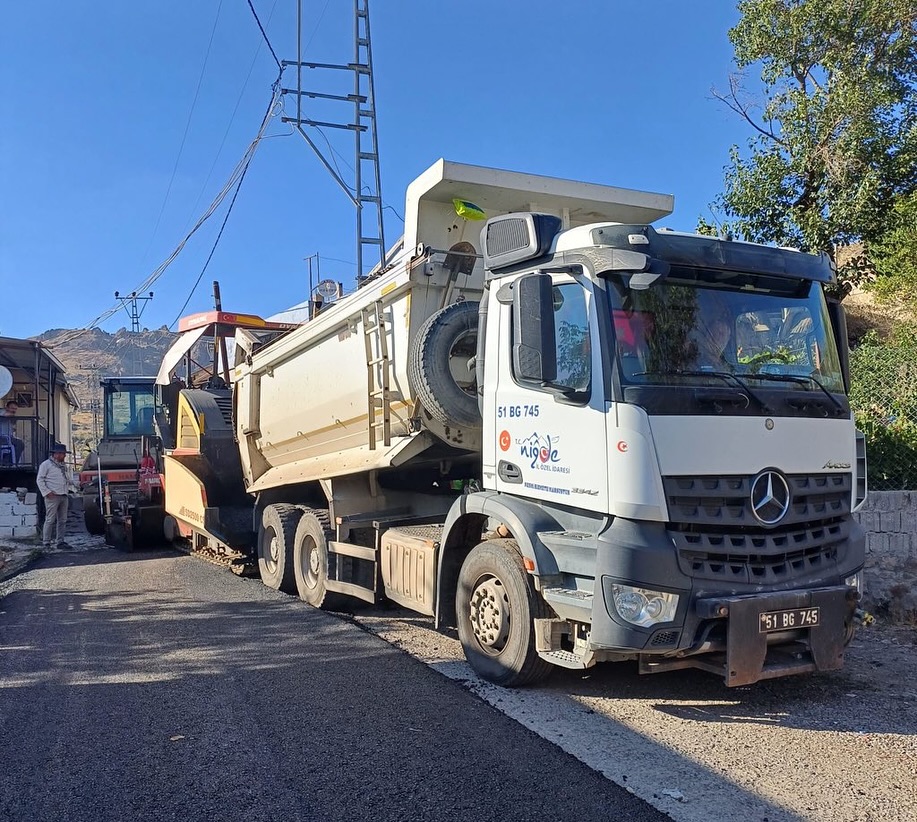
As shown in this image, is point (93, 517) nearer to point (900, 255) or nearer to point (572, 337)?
point (572, 337)

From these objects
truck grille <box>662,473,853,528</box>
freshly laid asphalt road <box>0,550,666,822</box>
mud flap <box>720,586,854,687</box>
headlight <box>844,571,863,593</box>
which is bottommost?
freshly laid asphalt road <box>0,550,666,822</box>

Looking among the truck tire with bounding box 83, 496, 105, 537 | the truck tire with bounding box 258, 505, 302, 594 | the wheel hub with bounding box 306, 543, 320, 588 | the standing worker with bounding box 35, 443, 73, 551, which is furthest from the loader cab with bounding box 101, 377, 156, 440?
the wheel hub with bounding box 306, 543, 320, 588

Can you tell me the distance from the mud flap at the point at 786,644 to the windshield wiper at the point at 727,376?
41.5 inches

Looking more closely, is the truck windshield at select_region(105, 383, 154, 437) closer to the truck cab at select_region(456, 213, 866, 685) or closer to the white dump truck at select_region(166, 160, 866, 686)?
the white dump truck at select_region(166, 160, 866, 686)

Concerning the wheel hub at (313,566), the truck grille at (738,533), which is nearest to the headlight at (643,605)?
the truck grille at (738,533)

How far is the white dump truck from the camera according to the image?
4.32m

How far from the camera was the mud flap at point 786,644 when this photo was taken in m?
4.28

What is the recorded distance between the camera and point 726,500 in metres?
4.44

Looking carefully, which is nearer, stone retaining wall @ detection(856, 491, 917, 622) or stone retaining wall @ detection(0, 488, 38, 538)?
stone retaining wall @ detection(856, 491, 917, 622)

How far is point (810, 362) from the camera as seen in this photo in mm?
4945

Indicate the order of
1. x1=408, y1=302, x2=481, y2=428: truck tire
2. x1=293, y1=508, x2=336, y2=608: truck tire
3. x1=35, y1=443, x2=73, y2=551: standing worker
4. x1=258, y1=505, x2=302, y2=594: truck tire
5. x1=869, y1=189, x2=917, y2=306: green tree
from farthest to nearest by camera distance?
1. x1=35, y1=443, x2=73, y2=551: standing worker
2. x1=869, y1=189, x2=917, y2=306: green tree
3. x1=258, y1=505, x2=302, y2=594: truck tire
4. x1=293, y1=508, x2=336, y2=608: truck tire
5. x1=408, y1=302, x2=481, y2=428: truck tire

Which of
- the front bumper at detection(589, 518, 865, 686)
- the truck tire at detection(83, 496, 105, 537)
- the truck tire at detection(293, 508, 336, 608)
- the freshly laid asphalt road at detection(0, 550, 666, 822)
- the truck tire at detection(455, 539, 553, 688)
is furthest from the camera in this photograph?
the truck tire at detection(83, 496, 105, 537)

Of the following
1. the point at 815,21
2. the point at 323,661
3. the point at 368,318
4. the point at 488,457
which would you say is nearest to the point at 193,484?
the point at 368,318

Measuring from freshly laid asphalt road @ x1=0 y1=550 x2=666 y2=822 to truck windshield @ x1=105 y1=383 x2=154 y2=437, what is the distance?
9.07m
